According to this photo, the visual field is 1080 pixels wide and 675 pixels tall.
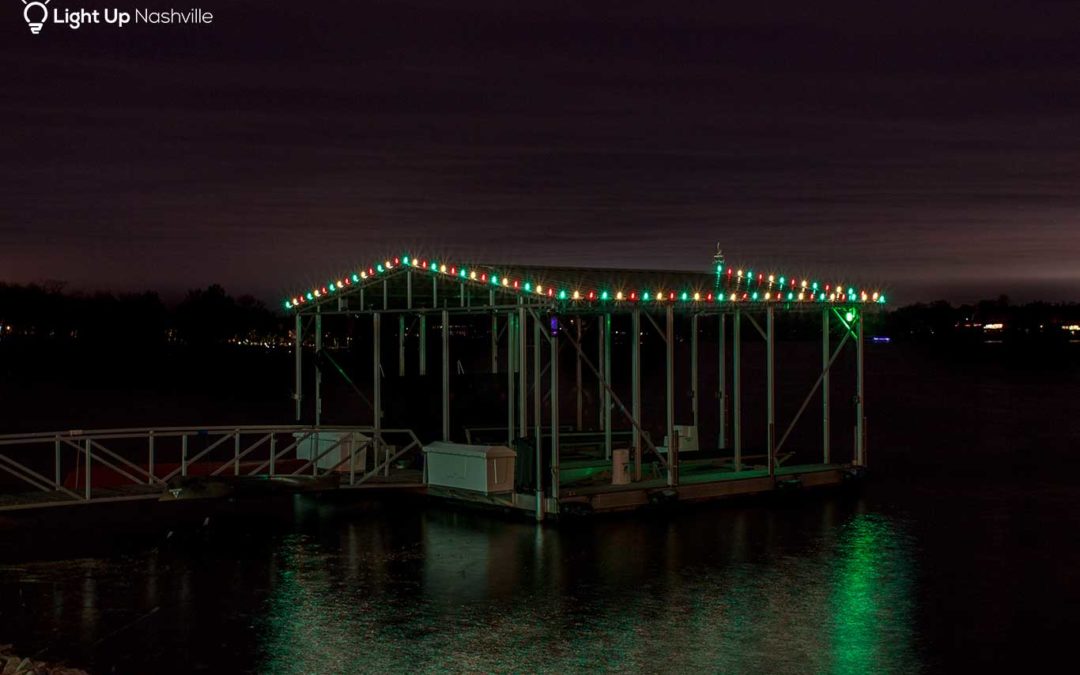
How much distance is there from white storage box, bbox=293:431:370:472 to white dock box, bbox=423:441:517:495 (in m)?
1.21

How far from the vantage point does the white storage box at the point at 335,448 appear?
17.8m

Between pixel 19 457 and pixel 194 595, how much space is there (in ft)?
64.9

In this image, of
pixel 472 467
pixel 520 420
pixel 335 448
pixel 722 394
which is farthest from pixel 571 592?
pixel 722 394

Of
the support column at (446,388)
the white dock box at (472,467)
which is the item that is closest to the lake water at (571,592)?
the white dock box at (472,467)

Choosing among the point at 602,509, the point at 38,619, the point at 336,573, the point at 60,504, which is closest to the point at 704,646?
the point at 336,573

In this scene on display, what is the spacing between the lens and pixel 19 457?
28719mm

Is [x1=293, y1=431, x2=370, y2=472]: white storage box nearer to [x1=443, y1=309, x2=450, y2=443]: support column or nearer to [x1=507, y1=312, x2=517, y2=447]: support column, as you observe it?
[x1=443, y1=309, x2=450, y2=443]: support column

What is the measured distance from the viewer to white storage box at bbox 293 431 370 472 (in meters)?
17.8

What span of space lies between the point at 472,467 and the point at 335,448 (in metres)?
3.00

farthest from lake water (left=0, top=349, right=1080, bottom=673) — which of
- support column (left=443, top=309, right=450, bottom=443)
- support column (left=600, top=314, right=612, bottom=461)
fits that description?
support column (left=600, top=314, right=612, bottom=461)

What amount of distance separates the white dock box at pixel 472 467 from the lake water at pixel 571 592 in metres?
0.53

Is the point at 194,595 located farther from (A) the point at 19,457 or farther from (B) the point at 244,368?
(B) the point at 244,368

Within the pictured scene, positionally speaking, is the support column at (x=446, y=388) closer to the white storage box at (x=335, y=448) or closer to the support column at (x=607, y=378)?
the white storage box at (x=335, y=448)

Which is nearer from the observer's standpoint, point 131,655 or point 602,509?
point 131,655
